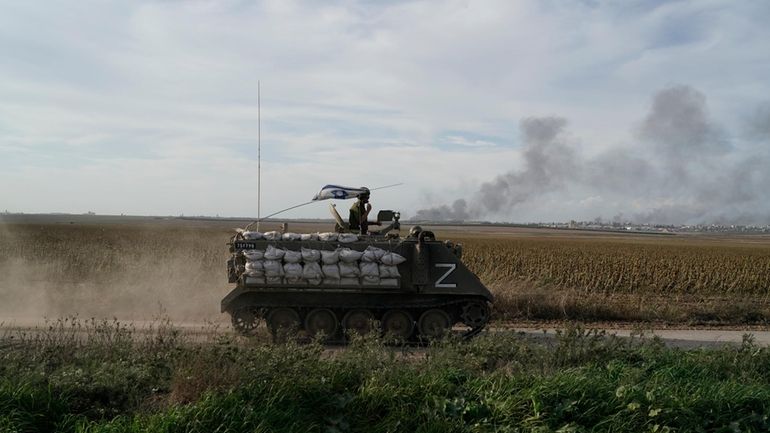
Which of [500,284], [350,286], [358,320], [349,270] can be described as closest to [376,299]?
[358,320]

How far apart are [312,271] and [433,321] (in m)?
2.47

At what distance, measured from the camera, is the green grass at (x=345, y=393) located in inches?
249

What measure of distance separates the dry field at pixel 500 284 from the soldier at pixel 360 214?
148 inches

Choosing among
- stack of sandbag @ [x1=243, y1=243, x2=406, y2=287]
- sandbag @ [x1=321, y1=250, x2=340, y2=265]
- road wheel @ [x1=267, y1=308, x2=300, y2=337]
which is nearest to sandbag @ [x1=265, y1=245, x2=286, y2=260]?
stack of sandbag @ [x1=243, y1=243, x2=406, y2=287]

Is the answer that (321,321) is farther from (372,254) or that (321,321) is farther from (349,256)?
(372,254)

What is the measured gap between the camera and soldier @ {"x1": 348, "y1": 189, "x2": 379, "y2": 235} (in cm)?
1391

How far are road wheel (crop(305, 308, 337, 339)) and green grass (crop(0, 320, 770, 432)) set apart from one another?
4.59 metres

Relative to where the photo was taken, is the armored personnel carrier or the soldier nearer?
the armored personnel carrier

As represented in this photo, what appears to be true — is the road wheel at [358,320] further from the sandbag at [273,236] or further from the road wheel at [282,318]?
the sandbag at [273,236]

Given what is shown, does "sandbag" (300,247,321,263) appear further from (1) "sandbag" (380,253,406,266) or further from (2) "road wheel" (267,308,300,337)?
(1) "sandbag" (380,253,406,266)

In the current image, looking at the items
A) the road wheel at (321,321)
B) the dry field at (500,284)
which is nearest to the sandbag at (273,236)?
the road wheel at (321,321)

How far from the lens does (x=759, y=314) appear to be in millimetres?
17266

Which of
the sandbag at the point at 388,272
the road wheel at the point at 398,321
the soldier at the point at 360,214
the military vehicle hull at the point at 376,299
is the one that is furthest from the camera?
the soldier at the point at 360,214

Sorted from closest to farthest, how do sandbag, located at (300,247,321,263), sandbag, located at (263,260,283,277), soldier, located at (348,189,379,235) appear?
1. sandbag, located at (263,260,283,277)
2. sandbag, located at (300,247,321,263)
3. soldier, located at (348,189,379,235)
